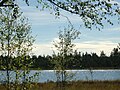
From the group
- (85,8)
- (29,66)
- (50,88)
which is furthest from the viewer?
(50,88)

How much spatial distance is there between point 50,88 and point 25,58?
21402mm

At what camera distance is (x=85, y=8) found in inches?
321

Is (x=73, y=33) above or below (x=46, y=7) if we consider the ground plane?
below

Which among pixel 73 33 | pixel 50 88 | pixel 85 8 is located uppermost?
pixel 85 8

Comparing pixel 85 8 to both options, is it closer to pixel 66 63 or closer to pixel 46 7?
pixel 46 7

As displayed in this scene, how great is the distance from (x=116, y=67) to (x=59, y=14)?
179665mm

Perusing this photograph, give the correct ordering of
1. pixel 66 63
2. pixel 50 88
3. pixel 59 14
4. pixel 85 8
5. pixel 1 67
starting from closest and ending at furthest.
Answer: pixel 85 8 → pixel 59 14 → pixel 1 67 → pixel 66 63 → pixel 50 88

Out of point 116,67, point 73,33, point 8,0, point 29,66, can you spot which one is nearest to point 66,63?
point 73,33

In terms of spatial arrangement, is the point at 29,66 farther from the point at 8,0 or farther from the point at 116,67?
the point at 116,67

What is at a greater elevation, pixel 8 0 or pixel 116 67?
pixel 8 0

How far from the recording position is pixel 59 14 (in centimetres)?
883

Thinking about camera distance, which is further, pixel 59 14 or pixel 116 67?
pixel 116 67

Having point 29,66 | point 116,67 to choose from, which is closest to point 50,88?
point 29,66

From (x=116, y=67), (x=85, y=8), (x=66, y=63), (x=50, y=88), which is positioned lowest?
(x=116, y=67)
